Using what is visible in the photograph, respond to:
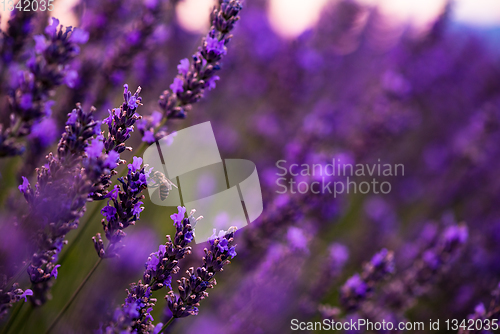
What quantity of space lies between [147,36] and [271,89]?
8.23 ft

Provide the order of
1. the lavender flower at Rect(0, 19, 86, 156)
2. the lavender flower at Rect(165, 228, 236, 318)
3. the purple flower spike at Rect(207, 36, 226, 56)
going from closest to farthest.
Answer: the lavender flower at Rect(0, 19, 86, 156)
the lavender flower at Rect(165, 228, 236, 318)
the purple flower spike at Rect(207, 36, 226, 56)

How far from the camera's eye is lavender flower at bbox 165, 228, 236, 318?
1.23 meters

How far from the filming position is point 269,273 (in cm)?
258

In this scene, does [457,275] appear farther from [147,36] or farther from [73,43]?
[73,43]

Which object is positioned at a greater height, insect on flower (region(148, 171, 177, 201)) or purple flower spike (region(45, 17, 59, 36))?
purple flower spike (region(45, 17, 59, 36))

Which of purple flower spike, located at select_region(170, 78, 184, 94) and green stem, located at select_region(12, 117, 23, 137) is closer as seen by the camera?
green stem, located at select_region(12, 117, 23, 137)

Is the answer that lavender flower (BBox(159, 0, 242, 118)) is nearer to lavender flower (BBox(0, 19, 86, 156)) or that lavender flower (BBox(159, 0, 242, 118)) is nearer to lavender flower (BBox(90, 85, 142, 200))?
lavender flower (BBox(90, 85, 142, 200))

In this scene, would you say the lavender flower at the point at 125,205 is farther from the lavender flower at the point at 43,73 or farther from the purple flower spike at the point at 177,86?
the purple flower spike at the point at 177,86

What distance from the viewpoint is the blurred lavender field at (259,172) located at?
115 cm

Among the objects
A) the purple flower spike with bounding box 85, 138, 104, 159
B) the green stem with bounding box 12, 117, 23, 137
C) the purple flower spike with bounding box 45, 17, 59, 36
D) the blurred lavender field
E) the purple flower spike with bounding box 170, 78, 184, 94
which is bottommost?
the blurred lavender field

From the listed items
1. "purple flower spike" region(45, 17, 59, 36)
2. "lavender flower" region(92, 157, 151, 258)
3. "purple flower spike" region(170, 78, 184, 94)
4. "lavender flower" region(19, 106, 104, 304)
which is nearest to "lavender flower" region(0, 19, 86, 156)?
"purple flower spike" region(45, 17, 59, 36)

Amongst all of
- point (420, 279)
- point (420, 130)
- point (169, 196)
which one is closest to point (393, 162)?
point (420, 130)

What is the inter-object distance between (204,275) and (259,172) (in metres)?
2.82

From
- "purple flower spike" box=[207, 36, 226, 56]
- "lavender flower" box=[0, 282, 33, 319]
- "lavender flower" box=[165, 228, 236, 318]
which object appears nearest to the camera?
"lavender flower" box=[0, 282, 33, 319]
